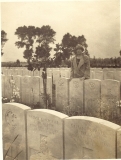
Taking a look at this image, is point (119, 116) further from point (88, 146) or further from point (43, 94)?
point (43, 94)

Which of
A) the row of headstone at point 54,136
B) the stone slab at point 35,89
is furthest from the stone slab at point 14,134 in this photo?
the stone slab at point 35,89

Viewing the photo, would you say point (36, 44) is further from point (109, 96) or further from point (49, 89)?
point (109, 96)

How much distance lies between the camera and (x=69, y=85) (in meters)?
1.38

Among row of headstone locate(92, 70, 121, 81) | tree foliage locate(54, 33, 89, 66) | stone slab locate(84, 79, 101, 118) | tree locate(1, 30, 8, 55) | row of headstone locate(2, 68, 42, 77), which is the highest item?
tree locate(1, 30, 8, 55)

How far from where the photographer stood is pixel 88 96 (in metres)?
1.35

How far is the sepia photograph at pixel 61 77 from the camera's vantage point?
132 cm

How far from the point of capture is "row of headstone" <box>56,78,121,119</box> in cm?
133

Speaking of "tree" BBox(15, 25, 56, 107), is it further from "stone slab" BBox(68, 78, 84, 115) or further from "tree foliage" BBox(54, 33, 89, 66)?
"stone slab" BBox(68, 78, 84, 115)

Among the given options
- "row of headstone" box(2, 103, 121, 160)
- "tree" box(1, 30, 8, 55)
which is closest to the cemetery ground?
"row of headstone" box(2, 103, 121, 160)

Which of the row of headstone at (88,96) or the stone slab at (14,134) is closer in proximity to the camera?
the row of headstone at (88,96)

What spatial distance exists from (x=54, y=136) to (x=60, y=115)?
0.45 ft

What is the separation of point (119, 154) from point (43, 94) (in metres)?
0.57

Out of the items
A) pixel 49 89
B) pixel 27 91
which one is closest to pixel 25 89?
pixel 27 91

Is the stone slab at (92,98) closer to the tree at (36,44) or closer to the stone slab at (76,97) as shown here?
the stone slab at (76,97)
